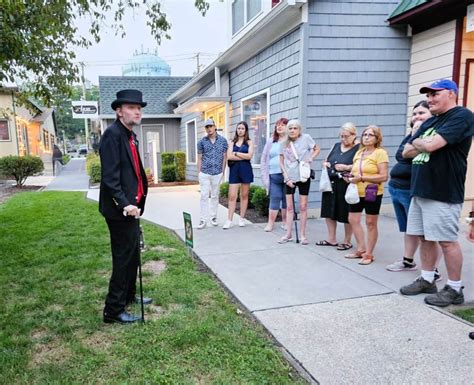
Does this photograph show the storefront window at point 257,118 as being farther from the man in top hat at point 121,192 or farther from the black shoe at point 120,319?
the black shoe at point 120,319

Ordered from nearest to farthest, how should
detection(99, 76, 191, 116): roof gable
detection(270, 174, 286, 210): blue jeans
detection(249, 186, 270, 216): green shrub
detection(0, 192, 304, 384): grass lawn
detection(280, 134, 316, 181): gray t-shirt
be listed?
detection(0, 192, 304, 384): grass lawn < detection(280, 134, 316, 181): gray t-shirt < detection(270, 174, 286, 210): blue jeans < detection(249, 186, 270, 216): green shrub < detection(99, 76, 191, 116): roof gable

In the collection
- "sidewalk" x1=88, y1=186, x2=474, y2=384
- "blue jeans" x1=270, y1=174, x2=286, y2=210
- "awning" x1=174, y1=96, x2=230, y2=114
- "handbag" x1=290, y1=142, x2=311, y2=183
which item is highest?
"awning" x1=174, y1=96, x2=230, y2=114

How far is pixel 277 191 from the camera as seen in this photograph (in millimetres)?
5613

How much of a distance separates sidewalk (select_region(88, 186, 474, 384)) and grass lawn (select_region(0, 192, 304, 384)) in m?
0.23

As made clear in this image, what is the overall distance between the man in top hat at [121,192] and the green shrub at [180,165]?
9978 millimetres

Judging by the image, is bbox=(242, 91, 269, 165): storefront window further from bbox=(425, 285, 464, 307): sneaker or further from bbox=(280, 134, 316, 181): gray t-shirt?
bbox=(425, 285, 464, 307): sneaker

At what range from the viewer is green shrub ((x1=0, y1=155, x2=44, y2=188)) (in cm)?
1285

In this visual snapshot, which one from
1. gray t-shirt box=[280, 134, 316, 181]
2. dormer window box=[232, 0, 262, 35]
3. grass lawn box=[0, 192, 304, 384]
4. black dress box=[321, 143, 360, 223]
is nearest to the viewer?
grass lawn box=[0, 192, 304, 384]

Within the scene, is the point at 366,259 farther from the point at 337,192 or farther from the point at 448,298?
the point at 448,298

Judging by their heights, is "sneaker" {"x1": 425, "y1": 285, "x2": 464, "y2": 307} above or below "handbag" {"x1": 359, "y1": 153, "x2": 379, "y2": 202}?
below

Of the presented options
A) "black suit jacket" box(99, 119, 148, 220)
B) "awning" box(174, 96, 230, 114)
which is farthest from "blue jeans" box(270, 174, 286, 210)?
"awning" box(174, 96, 230, 114)

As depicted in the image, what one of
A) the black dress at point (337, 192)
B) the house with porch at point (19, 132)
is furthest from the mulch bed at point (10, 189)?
the black dress at point (337, 192)

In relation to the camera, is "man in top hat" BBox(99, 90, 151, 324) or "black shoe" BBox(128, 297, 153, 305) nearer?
"man in top hat" BBox(99, 90, 151, 324)

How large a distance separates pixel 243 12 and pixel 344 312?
25.3 feet
